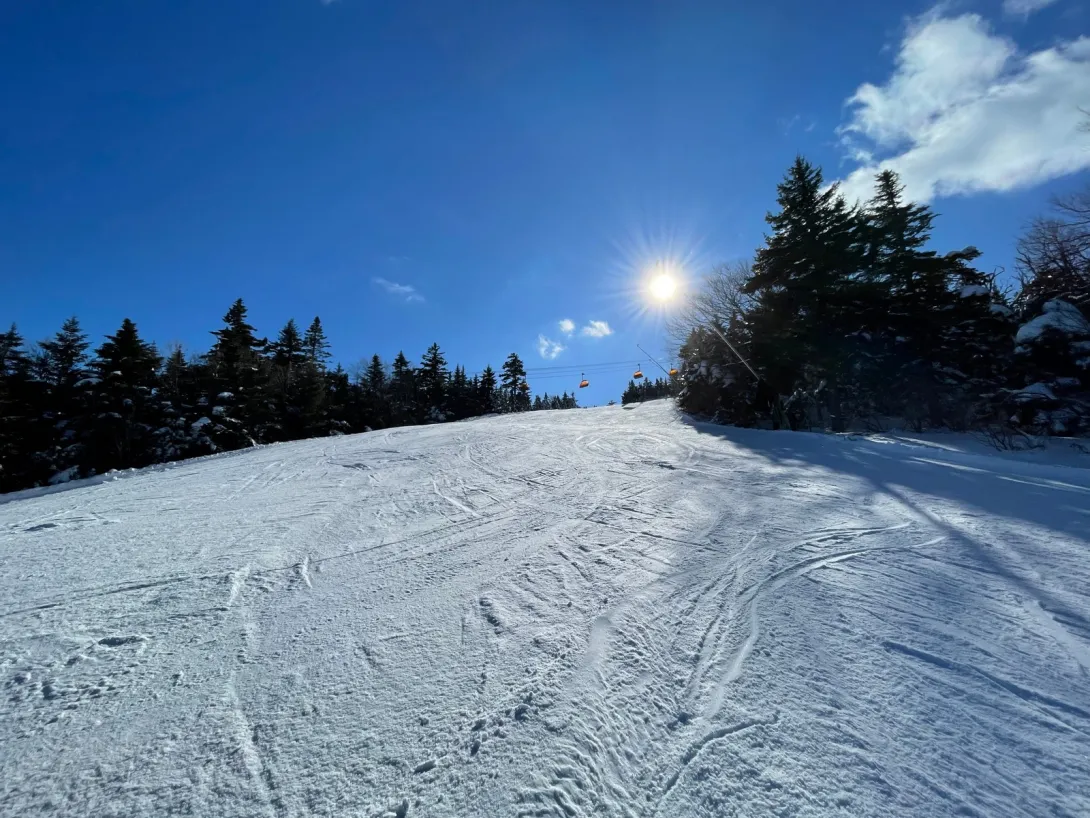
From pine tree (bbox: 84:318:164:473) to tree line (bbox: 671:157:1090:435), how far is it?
1022 inches

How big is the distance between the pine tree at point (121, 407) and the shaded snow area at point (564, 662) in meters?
20.5

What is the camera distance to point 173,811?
1.47 meters

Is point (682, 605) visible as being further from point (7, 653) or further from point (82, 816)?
point (7, 653)

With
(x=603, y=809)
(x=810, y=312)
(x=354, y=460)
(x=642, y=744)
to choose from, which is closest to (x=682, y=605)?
(x=642, y=744)

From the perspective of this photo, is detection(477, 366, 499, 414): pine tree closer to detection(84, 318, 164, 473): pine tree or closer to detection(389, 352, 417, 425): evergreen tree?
detection(389, 352, 417, 425): evergreen tree

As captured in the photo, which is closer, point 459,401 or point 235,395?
point 235,395

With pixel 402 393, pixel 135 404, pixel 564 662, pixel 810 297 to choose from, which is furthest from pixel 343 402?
pixel 564 662

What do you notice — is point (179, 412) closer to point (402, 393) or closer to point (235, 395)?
point (235, 395)

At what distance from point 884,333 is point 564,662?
55.7 ft

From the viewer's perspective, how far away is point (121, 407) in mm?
19516

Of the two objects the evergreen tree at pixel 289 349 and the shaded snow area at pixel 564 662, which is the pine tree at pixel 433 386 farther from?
the shaded snow area at pixel 564 662

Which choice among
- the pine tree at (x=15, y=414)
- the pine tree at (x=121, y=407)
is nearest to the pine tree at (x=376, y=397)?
the pine tree at (x=121, y=407)

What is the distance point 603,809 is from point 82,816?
6.16 feet

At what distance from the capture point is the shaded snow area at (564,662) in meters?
1.54
